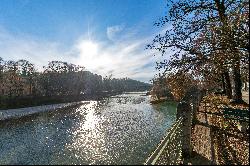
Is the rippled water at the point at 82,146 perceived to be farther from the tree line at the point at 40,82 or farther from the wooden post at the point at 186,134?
the tree line at the point at 40,82

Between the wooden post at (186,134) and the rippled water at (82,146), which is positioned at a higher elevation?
the wooden post at (186,134)

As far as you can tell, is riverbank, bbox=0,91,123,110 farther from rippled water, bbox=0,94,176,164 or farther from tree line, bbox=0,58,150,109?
rippled water, bbox=0,94,176,164

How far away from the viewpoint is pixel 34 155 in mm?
20766

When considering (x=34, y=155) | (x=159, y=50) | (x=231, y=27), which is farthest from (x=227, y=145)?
(x=34, y=155)

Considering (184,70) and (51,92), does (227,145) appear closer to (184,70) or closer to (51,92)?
(184,70)

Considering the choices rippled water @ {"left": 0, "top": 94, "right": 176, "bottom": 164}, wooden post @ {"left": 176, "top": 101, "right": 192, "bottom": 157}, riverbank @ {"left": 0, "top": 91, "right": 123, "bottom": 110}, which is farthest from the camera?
riverbank @ {"left": 0, "top": 91, "right": 123, "bottom": 110}

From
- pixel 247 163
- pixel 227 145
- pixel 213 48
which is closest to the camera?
pixel 247 163

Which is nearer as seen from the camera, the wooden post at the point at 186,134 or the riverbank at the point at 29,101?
the wooden post at the point at 186,134

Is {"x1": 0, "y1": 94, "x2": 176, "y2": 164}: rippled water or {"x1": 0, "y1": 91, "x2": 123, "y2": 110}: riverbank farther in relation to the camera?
{"x1": 0, "y1": 91, "x2": 123, "y2": 110}: riverbank

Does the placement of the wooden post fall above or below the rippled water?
above

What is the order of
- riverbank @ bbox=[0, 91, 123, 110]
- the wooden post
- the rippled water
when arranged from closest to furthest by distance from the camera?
the wooden post, the rippled water, riverbank @ bbox=[0, 91, 123, 110]

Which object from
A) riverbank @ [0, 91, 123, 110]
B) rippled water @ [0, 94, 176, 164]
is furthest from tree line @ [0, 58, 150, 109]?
rippled water @ [0, 94, 176, 164]

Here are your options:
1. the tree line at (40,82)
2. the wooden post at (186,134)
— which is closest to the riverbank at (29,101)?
the tree line at (40,82)

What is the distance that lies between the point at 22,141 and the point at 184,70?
662 inches
